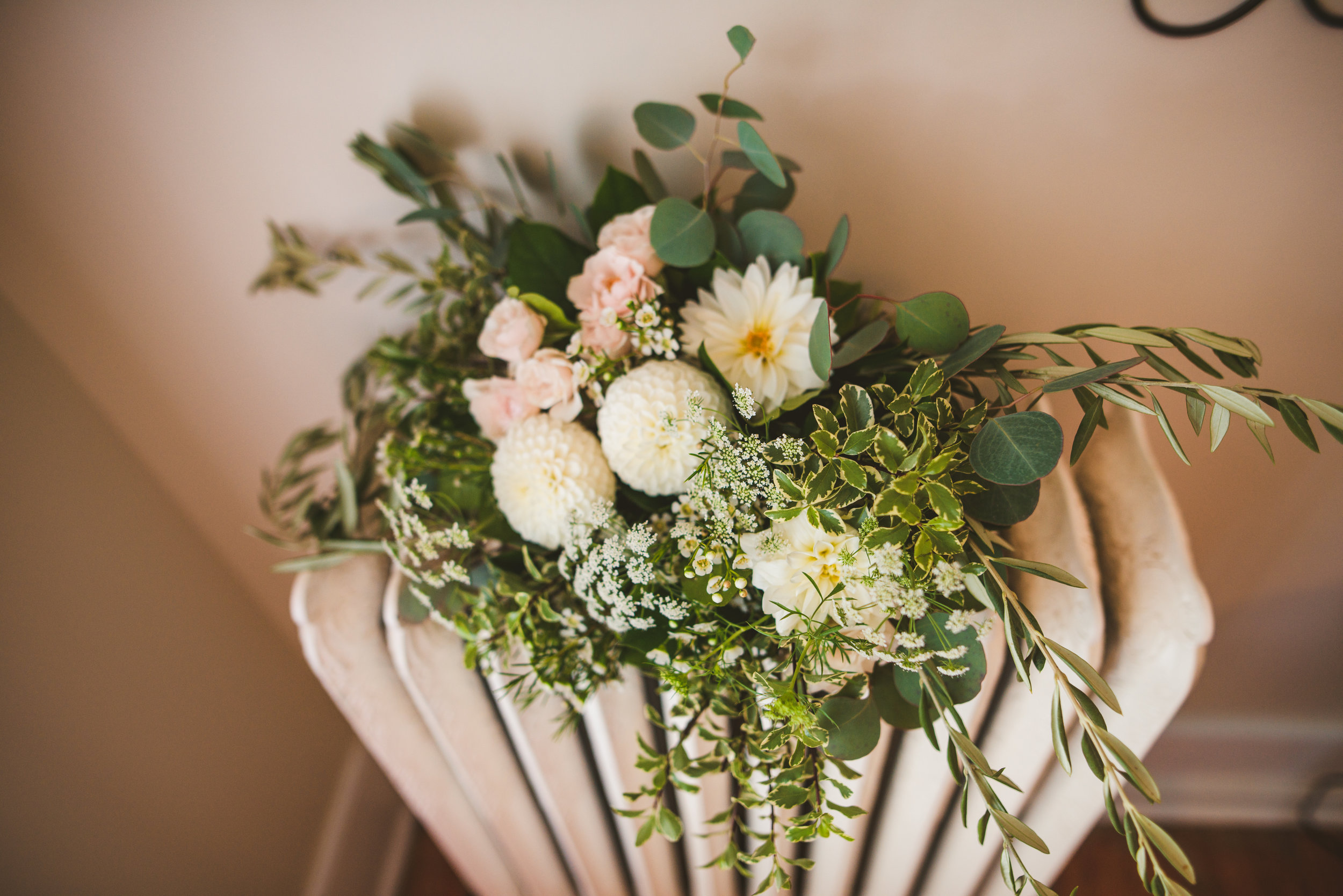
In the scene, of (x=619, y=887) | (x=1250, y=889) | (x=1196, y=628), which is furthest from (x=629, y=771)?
(x=1250, y=889)

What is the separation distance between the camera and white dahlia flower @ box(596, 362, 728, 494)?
49 cm

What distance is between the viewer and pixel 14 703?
726mm

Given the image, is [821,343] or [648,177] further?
[648,177]

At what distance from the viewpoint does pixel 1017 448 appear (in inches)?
16.5

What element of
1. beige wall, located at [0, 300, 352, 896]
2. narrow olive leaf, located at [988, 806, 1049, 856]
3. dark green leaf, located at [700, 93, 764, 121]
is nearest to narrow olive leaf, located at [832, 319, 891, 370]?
dark green leaf, located at [700, 93, 764, 121]

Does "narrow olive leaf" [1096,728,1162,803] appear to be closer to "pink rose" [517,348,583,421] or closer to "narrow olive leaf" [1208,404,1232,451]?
"narrow olive leaf" [1208,404,1232,451]

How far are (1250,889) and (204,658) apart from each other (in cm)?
193

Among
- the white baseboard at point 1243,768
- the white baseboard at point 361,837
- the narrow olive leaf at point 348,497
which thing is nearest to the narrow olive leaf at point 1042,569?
the narrow olive leaf at point 348,497

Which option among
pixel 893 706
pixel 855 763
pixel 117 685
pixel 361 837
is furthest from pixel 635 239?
pixel 361 837

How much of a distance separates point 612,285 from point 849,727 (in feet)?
1.39

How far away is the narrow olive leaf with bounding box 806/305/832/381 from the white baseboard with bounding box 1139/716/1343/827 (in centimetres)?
127

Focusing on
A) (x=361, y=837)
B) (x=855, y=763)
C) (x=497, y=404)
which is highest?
(x=497, y=404)

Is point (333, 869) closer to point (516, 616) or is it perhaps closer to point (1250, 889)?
point (516, 616)

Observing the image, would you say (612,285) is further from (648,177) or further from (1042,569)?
(1042,569)
